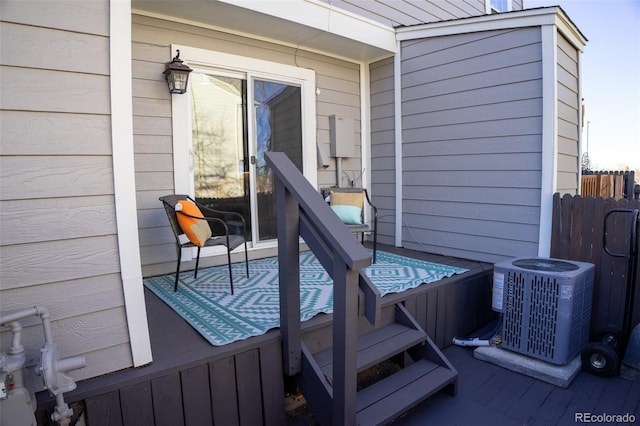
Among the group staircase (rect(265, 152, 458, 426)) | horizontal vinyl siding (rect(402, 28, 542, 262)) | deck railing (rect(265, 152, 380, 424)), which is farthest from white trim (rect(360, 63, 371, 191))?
deck railing (rect(265, 152, 380, 424))

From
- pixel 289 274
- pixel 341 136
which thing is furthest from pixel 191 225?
pixel 341 136

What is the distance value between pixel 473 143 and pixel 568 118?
83 centimetres

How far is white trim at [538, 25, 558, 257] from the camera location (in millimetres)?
3117

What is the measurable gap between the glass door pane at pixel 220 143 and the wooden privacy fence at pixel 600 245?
279 cm

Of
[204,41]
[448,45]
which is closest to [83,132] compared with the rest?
[204,41]

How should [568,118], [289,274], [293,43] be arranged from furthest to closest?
[293,43]
[568,118]
[289,274]

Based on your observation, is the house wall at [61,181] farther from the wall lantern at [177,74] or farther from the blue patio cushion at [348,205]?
the blue patio cushion at [348,205]

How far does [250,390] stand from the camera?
183cm

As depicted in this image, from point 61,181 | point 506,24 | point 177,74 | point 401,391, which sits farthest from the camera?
point 506,24

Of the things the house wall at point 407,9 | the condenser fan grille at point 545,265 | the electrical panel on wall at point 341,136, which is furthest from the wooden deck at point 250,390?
the house wall at point 407,9

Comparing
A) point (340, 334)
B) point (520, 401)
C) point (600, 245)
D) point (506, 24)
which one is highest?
point (506, 24)

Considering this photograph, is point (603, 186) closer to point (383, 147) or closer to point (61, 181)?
point (383, 147)

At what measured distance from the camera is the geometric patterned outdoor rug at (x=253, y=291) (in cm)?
207

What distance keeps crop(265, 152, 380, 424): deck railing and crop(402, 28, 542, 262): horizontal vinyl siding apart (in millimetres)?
2467
